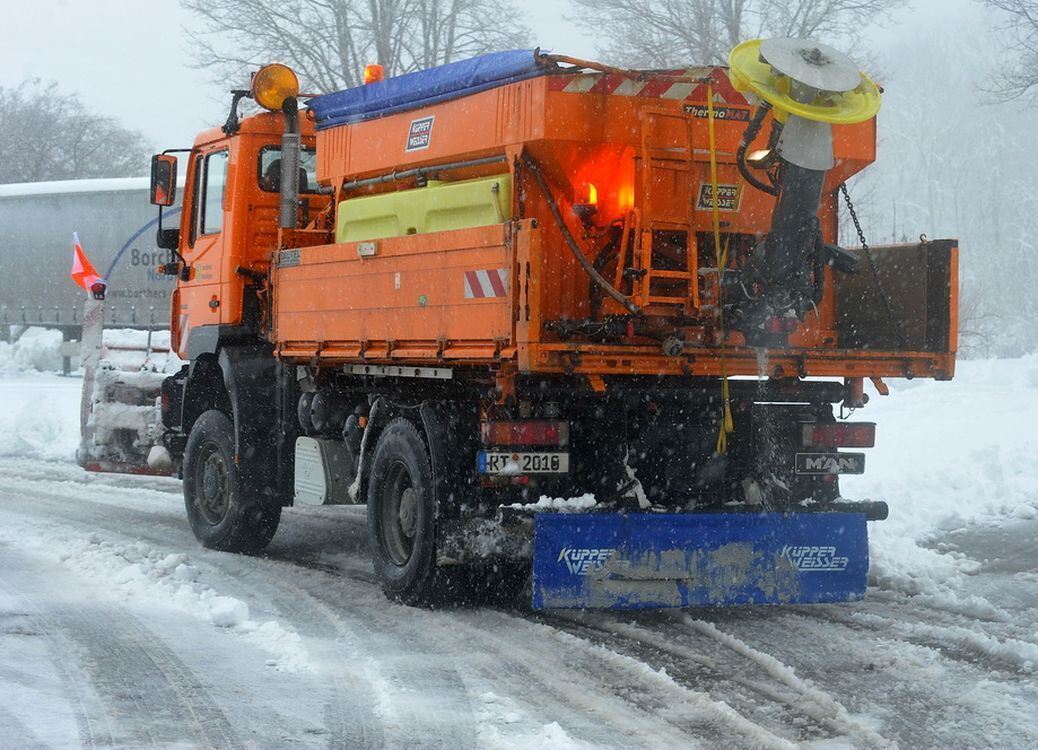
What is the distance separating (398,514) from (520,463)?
51.9 inches

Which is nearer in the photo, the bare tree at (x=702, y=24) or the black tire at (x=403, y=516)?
the black tire at (x=403, y=516)

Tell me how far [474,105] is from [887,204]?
6929cm

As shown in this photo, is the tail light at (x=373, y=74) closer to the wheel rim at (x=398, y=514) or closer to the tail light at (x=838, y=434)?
the wheel rim at (x=398, y=514)

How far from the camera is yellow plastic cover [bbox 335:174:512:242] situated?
7359mm

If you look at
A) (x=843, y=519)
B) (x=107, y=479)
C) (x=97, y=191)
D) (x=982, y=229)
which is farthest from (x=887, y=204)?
(x=843, y=519)

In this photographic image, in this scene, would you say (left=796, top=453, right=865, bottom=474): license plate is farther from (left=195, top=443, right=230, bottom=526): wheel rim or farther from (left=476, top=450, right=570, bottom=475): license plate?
(left=195, top=443, right=230, bottom=526): wheel rim

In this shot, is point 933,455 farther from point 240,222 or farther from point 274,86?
point 274,86

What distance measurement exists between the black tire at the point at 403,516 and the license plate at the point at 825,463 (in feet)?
7.04

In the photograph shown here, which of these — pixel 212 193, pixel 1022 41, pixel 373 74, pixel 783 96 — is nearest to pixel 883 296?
pixel 783 96

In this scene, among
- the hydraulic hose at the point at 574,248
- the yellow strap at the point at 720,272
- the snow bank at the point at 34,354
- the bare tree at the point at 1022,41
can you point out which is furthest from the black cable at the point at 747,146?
the snow bank at the point at 34,354

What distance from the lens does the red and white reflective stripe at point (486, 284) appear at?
22.2 feet

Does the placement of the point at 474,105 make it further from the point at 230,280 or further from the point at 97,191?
the point at 97,191

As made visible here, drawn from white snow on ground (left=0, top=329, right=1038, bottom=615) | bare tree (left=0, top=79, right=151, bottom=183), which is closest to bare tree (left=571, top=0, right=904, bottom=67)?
white snow on ground (left=0, top=329, right=1038, bottom=615)

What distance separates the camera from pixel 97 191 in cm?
2998
